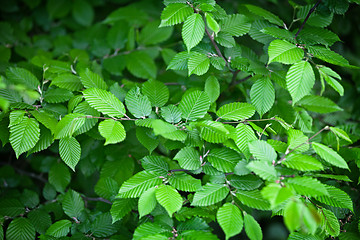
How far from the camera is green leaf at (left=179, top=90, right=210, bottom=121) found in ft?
3.51

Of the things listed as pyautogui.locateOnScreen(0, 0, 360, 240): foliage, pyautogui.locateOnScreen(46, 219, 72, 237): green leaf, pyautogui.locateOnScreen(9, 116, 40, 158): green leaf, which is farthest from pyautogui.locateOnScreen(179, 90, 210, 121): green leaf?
pyautogui.locateOnScreen(46, 219, 72, 237): green leaf

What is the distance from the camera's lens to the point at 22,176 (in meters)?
1.77

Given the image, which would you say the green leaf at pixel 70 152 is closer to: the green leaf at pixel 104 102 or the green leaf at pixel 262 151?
the green leaf at pixel 104 102

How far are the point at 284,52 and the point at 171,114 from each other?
0.48 m

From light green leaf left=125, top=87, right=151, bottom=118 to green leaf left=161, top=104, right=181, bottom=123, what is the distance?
76 millimetres

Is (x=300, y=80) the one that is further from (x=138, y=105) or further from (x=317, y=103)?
(x=138, y=105)

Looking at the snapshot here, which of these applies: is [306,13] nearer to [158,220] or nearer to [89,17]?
[158,220]

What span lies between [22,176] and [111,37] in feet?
3.54

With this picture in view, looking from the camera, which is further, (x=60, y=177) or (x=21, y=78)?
(x=60, y=177)

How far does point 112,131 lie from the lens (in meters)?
0.99

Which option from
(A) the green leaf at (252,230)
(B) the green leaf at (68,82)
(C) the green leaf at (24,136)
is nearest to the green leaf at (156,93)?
(B) the green leaf at (68,82)

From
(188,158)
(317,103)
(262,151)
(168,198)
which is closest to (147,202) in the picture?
Result: (168,198)

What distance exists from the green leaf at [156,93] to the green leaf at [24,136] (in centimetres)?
47

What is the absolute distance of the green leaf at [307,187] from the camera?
84 centimetres
